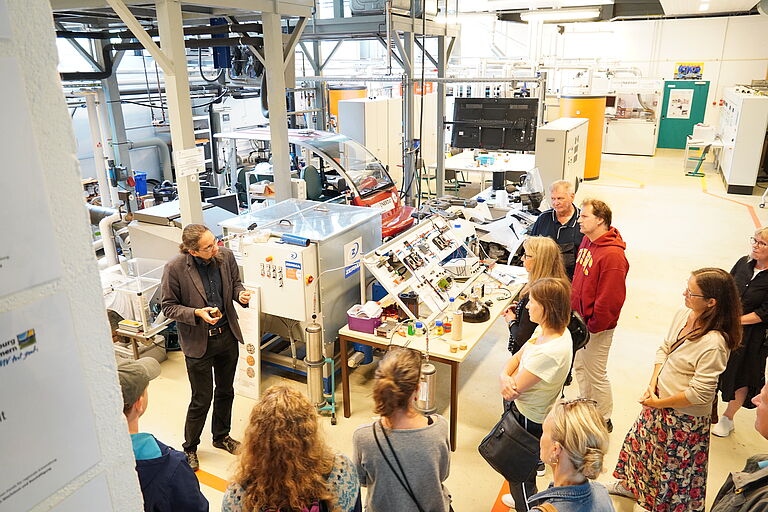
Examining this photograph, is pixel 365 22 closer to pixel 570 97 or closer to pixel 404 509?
pixel 570 97

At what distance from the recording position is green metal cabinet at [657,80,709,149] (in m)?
15.2

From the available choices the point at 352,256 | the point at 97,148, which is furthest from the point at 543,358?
the point at 97,148

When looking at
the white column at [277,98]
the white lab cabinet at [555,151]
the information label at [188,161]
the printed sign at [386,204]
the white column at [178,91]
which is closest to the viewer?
the white column at [178,91]

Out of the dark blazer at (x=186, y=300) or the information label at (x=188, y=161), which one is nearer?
the dark blazer at (x=186, y=300)

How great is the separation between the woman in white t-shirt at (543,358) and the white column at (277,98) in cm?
329

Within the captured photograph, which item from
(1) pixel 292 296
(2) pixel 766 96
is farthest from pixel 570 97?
(1) pixel 292 296

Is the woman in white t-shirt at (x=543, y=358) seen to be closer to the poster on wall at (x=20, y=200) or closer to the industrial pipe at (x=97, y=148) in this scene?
the poster on wall at (x=20, y=200)

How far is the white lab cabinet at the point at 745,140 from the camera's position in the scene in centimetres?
1007

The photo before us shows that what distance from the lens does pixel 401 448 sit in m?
2.16

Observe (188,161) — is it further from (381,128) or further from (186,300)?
(381,128)

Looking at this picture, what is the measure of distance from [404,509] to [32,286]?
6.04 ft

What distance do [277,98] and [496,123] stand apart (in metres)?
4.16

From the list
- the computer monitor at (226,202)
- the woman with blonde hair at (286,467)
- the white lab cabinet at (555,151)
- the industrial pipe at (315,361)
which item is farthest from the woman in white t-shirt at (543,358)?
the computer monitor at (226,202)

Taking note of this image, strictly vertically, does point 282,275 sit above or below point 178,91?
below
